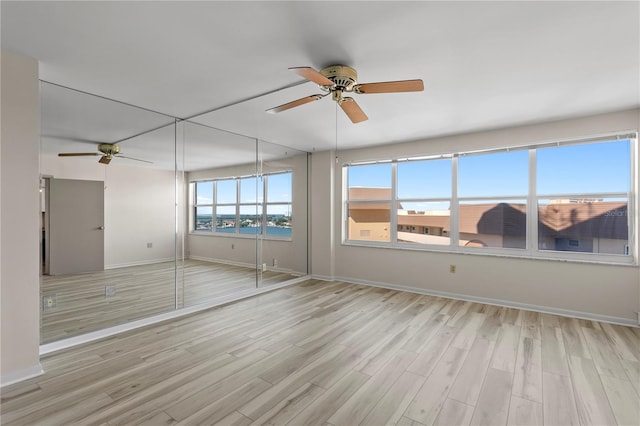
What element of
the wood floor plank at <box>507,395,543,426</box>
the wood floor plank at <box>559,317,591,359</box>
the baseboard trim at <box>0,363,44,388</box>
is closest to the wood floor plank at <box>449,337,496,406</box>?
the wood floor plank at <box>507,395,543,426</box>

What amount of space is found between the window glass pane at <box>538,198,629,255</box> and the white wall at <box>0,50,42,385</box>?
5.62m

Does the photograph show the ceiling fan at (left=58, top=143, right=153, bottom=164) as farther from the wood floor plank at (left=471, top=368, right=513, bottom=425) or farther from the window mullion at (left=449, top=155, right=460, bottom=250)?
the window mullion at (left=449, top=155, right=460, bottom=250)

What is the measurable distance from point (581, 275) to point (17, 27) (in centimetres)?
594

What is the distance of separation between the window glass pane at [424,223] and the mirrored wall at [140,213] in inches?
93.6

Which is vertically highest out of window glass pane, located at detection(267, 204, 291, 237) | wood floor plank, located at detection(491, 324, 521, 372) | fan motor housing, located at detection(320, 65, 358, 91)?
fan motor housing, located at detection(320, 65, 358, 91)

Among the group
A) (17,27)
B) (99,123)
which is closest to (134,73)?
(17,27)

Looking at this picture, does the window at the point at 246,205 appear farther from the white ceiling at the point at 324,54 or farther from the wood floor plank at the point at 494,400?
the wood floor plank at the point at 494,400

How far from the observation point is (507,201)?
4.27m

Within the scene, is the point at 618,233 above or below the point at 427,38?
below

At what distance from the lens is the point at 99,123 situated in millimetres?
3463

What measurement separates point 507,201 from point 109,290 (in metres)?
5.32

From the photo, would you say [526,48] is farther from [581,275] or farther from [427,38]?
[581,275]

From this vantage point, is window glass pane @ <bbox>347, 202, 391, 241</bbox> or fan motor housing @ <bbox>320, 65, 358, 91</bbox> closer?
fan motor housing @ <bbox>320, 65, 358, 91</bbox>

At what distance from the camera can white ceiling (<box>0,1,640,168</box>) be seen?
1787 mm
